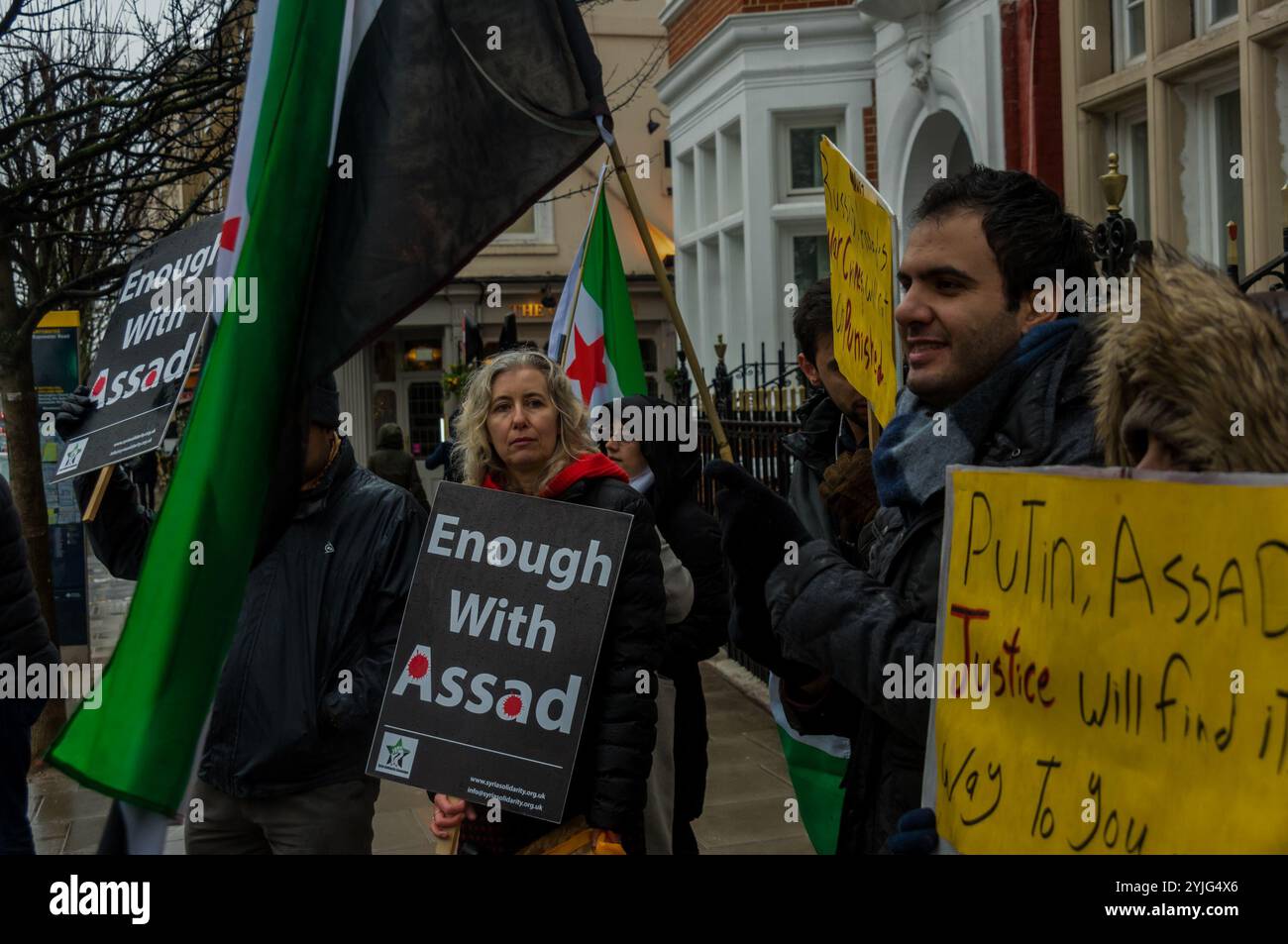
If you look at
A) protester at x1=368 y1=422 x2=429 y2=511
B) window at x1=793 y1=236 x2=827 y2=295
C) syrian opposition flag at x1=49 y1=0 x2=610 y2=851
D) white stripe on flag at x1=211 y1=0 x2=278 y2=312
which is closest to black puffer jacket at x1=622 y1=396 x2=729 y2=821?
syrian opposition flag at x1=49 y1=0 x2=610 y2=851

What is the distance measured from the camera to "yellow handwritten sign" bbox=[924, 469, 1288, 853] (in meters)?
1.61

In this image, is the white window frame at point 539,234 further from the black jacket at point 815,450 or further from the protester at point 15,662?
the black jacket at point 815,450

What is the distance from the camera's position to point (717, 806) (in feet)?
21.9

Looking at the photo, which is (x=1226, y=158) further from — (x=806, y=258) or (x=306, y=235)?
(x=306, y=235)

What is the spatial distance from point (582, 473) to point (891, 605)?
5.06ft

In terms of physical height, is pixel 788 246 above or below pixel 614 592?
above

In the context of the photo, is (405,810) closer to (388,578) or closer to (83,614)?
(388,578)

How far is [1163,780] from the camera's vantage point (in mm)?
1725

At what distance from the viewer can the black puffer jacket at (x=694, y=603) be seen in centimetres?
456

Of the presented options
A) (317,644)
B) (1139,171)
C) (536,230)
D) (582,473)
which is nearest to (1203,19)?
(1139,171)

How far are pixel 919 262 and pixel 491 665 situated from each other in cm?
156

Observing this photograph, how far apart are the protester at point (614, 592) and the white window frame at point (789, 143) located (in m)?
8.95

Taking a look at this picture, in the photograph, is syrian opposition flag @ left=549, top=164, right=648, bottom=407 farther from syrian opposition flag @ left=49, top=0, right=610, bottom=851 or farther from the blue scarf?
the blue scarf

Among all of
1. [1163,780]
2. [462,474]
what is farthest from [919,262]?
[462,474]
